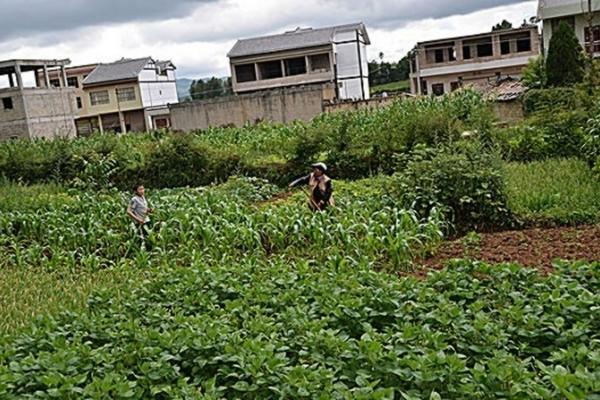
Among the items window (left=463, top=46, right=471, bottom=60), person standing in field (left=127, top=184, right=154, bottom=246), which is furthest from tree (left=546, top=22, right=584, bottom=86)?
window (left=463, top=46, right=471, bottom=60)

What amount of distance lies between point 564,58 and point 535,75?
10.5 ft

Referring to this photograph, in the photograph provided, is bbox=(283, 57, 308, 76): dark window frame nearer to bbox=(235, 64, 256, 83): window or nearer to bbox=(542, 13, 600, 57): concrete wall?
bbox=(235, 64, 256, 83): window

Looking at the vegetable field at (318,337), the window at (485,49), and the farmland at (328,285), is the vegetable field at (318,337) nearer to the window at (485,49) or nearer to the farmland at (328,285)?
the farmland at (328,285)

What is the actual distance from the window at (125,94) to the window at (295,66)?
11.3 m

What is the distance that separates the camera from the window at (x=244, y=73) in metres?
46.2

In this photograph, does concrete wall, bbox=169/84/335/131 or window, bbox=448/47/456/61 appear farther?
window, bbox=448/47/456/61

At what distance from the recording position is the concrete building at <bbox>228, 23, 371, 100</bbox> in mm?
44750

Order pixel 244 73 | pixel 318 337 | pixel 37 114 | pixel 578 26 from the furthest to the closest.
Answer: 1. pixel 244 73
2. pixel 37 114
3. pixel 578 26
4. pixel 318 337

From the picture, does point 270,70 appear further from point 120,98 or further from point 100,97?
point 100,97

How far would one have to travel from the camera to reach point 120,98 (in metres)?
48.7

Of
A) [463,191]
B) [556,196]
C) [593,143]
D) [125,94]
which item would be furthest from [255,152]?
[125,94]

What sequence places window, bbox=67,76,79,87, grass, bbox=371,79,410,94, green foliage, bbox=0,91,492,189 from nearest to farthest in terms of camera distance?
1. green foliage, bbox=0,91,492,189
2. window, bbox=67,76,79,87
3. grass, bbox=371,79,410,94

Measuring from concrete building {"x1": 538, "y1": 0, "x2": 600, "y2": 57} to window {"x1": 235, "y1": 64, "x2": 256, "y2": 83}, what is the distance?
68.5ft

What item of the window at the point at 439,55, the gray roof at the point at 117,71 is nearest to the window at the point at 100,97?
the gray roof at the point at 117,71
